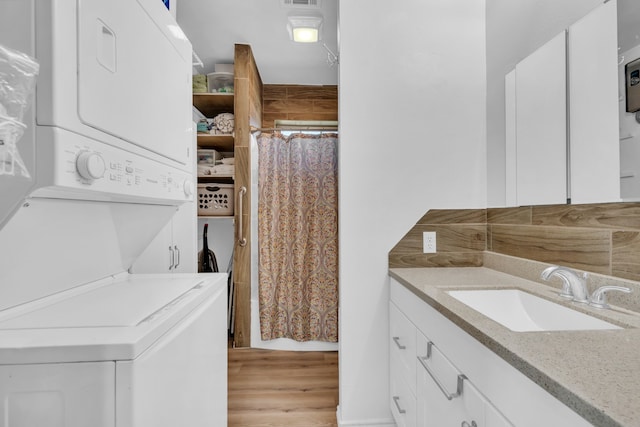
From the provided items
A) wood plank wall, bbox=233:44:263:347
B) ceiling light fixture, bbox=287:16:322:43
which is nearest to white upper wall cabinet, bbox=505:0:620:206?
ceiling light fixture, bbox=287:16:322:43

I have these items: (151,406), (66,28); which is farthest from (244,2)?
(151,406)

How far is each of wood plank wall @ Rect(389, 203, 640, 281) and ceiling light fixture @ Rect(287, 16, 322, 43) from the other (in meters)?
1.67

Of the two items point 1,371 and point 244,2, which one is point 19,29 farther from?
point 244,2

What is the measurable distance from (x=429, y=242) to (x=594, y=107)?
927mm

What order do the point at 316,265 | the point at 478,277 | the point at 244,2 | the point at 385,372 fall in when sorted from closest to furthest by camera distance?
the point at 478,277, the point at 385,372, the point at 244,2, the point at 316,265

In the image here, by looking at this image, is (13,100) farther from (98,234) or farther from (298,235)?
(298,235)

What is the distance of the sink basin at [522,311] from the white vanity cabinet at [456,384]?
10.2 inches

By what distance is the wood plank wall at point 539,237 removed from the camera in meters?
1.10

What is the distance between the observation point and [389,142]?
180cm

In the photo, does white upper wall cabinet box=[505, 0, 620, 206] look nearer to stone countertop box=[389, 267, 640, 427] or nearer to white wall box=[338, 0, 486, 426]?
white wall box=[338, 0, 486, 426]

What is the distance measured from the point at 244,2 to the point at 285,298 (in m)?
2.35

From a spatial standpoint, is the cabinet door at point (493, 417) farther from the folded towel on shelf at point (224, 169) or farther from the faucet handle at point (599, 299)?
the folded towel on shelf at point (224, 169)

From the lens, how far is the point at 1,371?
2.37ft

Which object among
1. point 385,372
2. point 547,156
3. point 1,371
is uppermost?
point 547,156
